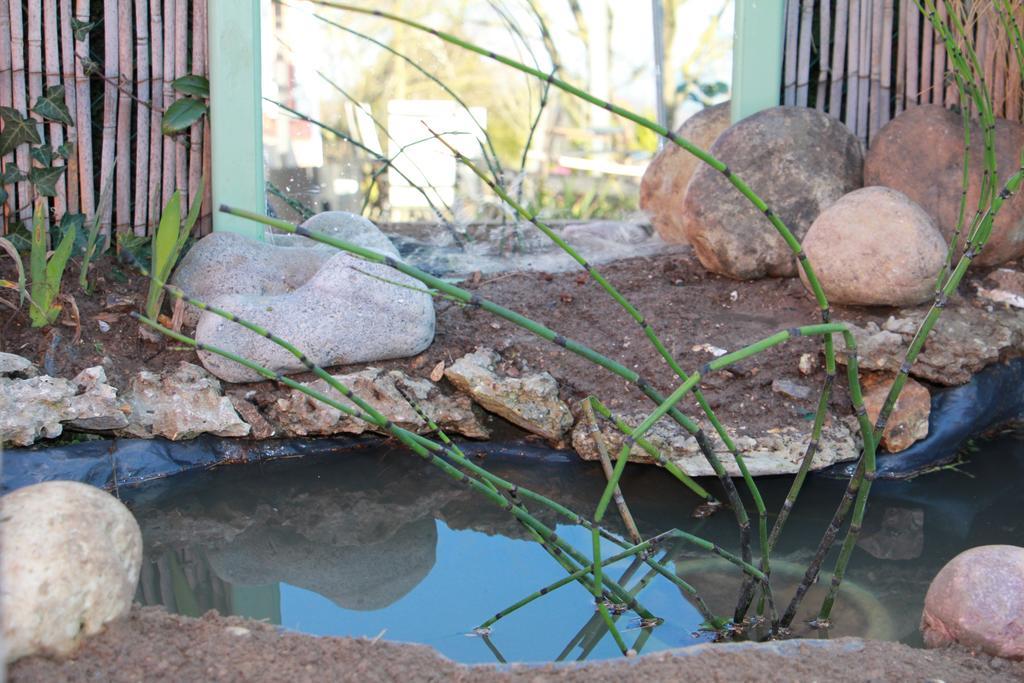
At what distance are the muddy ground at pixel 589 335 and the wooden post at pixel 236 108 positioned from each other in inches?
19.2

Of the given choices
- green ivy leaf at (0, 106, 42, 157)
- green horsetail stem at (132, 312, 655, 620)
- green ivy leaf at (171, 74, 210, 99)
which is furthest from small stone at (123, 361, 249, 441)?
green horsetail stem at (132, 312, 655, 620)

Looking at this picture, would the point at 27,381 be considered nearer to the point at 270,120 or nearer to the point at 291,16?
the point at 270,120

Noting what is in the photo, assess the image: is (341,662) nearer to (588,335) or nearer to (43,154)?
(588,335)

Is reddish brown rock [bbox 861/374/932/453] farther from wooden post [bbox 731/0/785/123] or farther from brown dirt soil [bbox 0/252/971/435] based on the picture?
wooden post [bbox 731/0/785/123]

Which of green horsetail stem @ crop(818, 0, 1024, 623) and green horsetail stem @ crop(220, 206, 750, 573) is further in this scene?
green horsetail stem @ crop(818, 0, 1024, 623)

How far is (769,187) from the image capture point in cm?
405

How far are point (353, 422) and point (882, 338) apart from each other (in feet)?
5.73

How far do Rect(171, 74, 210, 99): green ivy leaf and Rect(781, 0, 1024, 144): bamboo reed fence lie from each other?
7.97 feet

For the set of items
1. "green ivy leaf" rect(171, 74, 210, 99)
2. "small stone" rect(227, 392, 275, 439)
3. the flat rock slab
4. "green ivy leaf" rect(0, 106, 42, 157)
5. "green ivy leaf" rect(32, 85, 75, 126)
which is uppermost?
"green ivy leaf" rect(171, 74, 210, 99)

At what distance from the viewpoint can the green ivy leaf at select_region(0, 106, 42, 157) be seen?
11.9 ft

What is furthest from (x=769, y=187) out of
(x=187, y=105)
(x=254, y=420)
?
(x=187, y=105)

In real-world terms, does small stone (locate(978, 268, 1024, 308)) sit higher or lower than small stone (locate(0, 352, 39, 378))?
higher

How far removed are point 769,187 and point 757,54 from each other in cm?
69

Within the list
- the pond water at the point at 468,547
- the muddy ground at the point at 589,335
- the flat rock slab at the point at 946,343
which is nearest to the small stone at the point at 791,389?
the muddy ground at the point at 589,335
